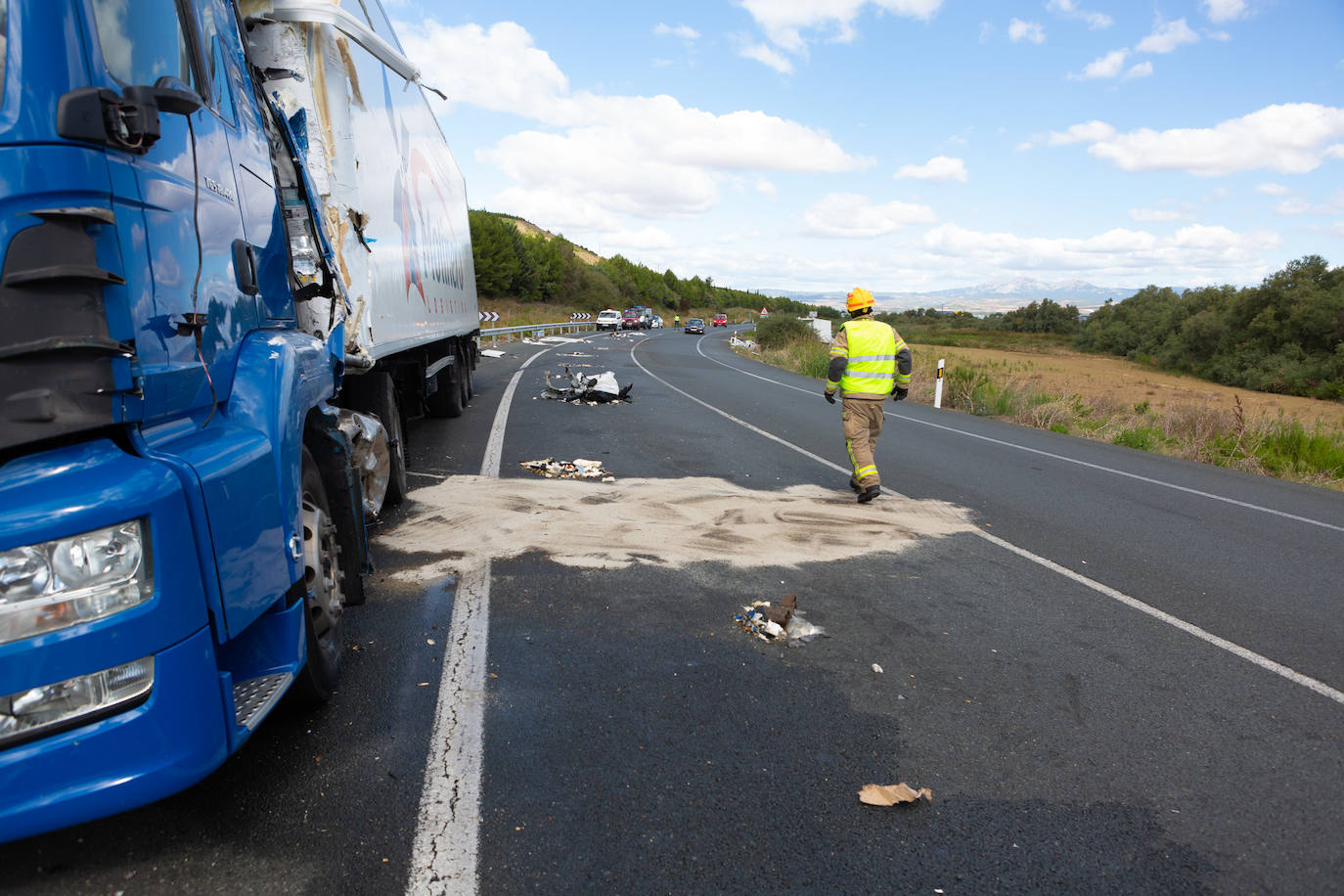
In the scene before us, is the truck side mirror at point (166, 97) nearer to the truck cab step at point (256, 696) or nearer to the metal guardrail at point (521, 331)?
the truck cab step at point (256, 696)

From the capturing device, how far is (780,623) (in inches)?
175

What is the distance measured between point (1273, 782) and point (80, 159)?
456cm

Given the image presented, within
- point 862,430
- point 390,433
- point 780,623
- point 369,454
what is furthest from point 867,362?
point 369,454

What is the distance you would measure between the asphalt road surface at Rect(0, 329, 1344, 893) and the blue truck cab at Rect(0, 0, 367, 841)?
671 mm

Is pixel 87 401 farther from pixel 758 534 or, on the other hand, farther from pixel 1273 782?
pixel 758 534

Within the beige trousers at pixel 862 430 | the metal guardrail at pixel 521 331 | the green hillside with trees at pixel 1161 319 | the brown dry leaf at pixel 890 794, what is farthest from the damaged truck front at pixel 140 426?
the metal guardrail at pixel 521 331

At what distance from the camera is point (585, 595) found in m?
4.76

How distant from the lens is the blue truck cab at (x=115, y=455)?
1850 millimetres

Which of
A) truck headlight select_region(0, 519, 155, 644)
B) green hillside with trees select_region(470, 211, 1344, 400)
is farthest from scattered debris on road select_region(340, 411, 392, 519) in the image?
green hillside with trees select_region(470, 211, 1344, 400)

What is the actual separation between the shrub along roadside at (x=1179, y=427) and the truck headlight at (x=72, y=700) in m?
13.4

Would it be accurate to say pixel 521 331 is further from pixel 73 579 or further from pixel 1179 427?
pixel 73 579

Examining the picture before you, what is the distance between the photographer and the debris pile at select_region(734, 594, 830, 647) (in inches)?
171

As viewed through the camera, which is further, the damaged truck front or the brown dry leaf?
the brown dry leaf

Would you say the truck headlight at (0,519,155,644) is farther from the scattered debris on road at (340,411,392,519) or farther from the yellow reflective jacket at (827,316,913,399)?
the yellow reflective jacket at (827,316,913,399)
